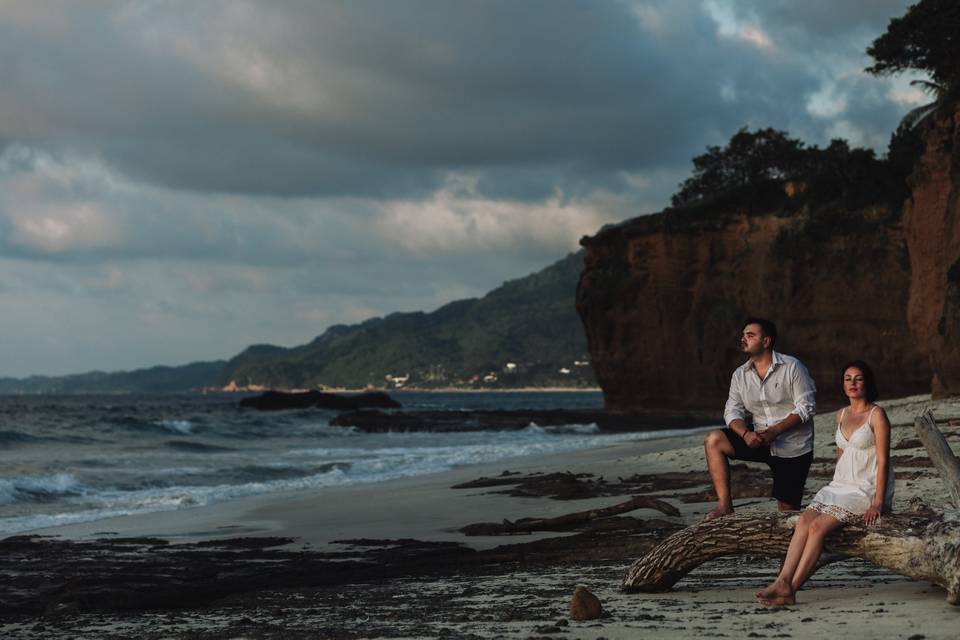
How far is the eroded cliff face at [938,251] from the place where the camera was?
80.0ft

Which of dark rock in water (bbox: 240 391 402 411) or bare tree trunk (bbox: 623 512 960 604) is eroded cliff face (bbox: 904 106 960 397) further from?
dark rock in water (bbox: 240 391 402 411)

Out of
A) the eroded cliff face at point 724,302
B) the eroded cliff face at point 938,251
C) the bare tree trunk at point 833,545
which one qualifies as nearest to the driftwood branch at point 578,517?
the bare tree trunk at point 833,545

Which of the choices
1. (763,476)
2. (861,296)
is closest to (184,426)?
(861,296)

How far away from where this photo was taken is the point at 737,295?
54.4 m

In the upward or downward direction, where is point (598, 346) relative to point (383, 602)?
upward

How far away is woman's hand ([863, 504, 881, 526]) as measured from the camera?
20.7 feet

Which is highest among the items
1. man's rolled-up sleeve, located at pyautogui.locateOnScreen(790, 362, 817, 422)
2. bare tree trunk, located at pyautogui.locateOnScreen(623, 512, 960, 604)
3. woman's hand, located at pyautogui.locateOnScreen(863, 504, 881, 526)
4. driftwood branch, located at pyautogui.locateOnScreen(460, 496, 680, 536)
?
man's rolled-up sleeve, located at pyautogui.locateOnScreen(790, 362, 817, 422)

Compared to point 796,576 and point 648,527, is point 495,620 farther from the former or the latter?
point 648,527

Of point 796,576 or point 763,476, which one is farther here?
point 763,476

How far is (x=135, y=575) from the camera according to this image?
386 inches

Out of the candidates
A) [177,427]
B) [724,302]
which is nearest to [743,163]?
[724,302]

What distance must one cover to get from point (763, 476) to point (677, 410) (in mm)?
45890

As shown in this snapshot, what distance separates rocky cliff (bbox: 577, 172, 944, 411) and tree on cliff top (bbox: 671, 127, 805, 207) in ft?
27.2

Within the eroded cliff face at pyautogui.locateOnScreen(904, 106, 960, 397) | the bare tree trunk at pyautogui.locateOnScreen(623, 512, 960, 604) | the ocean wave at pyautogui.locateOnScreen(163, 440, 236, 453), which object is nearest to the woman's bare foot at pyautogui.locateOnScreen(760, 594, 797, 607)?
the bare tree trunk at pyautogui.locateOnScreen(623, 512, 960, 604)
